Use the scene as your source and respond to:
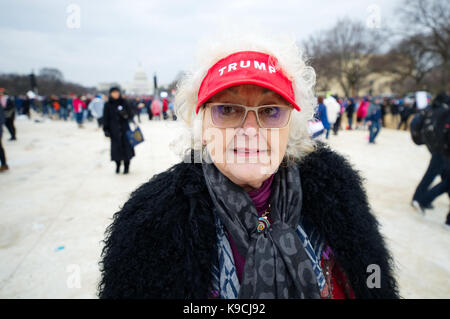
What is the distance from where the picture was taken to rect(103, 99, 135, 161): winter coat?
5.49 m

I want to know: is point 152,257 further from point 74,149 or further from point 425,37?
point 425,37

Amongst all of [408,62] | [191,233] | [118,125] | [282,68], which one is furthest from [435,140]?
[408,62]

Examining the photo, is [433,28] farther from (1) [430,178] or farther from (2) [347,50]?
(1) [430,178]

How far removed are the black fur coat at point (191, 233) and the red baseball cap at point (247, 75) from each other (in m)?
0.45

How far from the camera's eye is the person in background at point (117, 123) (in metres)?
5.48

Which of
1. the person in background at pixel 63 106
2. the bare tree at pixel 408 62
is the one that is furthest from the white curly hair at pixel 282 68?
the bare tree at pixel 408 62

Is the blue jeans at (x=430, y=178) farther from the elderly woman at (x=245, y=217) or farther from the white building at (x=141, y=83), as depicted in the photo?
the white building at (x=141, y=83)

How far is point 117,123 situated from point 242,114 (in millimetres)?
5097

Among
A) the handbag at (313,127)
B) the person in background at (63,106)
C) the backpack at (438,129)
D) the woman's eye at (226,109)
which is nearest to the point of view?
the woman's eye at (226,109)

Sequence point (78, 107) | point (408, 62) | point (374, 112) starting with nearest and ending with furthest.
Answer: point (374, 112) → point (78, 107) → point (408, 62)

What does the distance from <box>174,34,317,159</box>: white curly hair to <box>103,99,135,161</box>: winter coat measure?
453cm

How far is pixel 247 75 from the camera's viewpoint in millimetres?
1057
